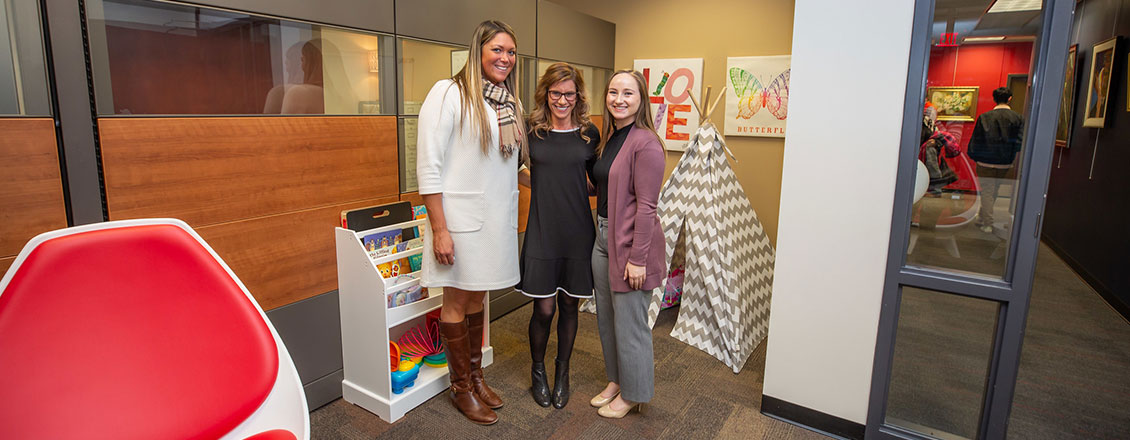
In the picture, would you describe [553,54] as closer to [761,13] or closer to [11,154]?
[761,13]

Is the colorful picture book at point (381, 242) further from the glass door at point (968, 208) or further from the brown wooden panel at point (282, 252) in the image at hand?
the glass door at point (968, 208)

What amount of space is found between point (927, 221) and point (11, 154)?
2.70 meters

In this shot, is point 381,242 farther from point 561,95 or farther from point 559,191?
point 561,95

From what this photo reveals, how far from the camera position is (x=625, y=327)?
219cm

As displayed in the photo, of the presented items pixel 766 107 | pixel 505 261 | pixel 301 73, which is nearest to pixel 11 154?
pixel 301 73

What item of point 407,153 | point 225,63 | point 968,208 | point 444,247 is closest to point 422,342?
point 444,247

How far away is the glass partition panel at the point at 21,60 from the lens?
1.49 metres

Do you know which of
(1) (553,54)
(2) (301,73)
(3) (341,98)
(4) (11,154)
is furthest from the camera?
(1) (553,54)

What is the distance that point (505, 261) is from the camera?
221 cm

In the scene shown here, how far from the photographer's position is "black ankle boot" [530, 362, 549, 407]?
2.43m

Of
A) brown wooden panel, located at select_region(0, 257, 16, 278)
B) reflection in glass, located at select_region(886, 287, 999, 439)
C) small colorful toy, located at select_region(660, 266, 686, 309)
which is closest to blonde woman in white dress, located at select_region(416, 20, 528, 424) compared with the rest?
brown wooden panel, located at select_region(0, 257, 16, 278)

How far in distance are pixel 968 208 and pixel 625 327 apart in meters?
1.24

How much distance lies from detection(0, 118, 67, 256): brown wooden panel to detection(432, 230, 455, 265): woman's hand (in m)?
1.04

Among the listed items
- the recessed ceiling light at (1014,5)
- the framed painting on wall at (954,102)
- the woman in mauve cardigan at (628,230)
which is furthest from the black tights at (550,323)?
the recessed ceiling light at (1014,5)
